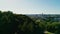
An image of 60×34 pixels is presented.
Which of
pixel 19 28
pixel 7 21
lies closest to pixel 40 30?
pixel 19 28

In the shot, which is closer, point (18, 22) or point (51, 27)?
point (18, 22)

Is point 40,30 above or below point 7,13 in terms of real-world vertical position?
below

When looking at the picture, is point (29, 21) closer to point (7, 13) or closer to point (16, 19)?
point (16, 19)

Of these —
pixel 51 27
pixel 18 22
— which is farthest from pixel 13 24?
pixel 51 27

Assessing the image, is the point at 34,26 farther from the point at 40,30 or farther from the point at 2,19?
the point at 2,19

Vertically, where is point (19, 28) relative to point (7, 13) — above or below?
below

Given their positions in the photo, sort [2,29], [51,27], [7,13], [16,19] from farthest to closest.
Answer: [51,27] → [7,13] → [16,19] → [2,29]

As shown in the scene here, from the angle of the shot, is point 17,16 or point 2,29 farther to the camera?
point 17,16

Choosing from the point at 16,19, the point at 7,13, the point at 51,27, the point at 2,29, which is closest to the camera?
the point at 2,29

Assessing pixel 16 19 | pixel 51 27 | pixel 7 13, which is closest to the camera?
pixel 16 19
